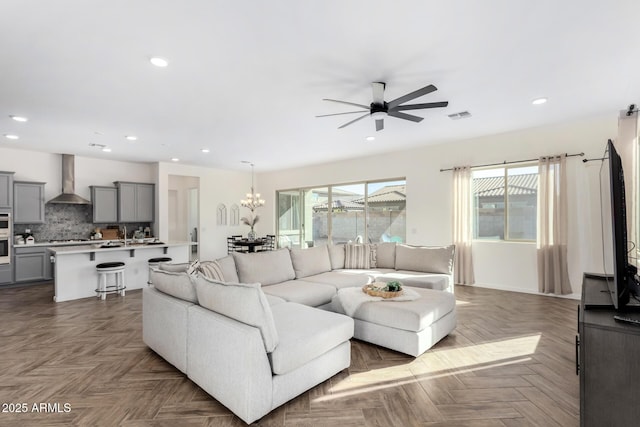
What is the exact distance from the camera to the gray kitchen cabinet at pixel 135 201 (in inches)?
303

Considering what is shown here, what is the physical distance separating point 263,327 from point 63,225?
746 centimetres

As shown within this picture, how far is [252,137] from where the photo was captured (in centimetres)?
568

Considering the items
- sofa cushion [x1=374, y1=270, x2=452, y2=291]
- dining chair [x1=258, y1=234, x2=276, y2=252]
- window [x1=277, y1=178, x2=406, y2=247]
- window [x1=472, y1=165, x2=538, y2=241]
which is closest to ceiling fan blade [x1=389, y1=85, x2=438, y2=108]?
sofa cushion [x1=374, y1=270, x2=452, y2=291]

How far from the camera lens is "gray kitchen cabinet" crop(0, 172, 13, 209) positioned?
6070 mm

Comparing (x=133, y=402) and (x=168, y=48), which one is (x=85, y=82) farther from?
(x=133, y=402)

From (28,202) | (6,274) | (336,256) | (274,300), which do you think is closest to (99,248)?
(6,274)

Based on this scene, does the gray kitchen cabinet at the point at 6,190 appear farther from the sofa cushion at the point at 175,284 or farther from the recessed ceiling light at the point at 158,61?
the recessed ceiling light at the point at 158,61

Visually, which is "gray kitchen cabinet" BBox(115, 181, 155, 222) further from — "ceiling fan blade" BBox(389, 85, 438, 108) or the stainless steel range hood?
"ceiling fan blade" BBox(389, 85, 438, 108)

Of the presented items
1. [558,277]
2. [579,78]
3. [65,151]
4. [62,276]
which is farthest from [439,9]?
[65,151]

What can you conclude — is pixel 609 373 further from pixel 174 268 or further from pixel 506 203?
pixel 506 203

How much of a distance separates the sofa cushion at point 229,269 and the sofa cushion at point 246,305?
4.24 ft

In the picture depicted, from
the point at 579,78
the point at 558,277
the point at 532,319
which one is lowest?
the point at 532,319

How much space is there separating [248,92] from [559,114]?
4268 mm

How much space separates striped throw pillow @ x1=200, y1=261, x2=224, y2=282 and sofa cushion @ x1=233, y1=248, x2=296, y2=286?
0.38 meters
